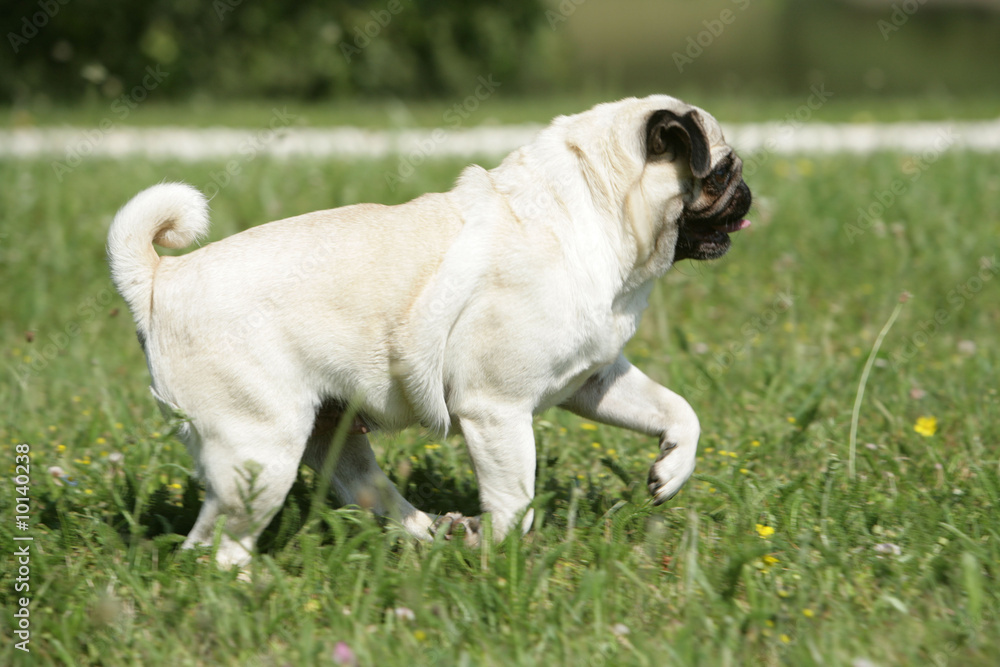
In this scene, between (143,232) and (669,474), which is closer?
(143,232)

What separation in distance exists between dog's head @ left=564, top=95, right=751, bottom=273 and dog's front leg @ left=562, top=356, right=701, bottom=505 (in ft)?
1.45

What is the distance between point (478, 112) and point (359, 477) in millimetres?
10275

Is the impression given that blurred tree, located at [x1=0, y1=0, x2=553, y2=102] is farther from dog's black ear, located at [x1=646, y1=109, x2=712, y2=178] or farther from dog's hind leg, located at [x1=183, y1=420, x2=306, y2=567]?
dog's hind leg, located at [x1=183, y1=420, x2=306, y2=567]

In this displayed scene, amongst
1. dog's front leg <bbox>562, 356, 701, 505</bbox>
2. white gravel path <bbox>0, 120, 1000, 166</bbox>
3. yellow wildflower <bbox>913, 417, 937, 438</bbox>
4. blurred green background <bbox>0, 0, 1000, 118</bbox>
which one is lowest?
blurred green background <bbox>0, 0, 1000, 118</bbox>

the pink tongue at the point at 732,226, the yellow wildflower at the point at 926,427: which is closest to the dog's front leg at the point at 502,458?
the pink tongue at the point at 732,226

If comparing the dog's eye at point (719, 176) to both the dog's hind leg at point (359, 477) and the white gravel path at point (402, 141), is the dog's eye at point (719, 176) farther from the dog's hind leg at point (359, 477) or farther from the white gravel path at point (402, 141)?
the white gravel path at point (402, 141)

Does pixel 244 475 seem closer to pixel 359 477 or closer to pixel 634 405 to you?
pixel 359 477

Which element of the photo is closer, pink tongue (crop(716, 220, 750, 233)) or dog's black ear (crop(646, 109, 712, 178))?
dog's black ear (crop(646, 109, 712, 178))

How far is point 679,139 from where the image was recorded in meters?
3.09

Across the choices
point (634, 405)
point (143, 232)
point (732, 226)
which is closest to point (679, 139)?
point (732, 226)

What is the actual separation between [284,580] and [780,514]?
1.59m

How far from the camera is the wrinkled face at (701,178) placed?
302 centimetres

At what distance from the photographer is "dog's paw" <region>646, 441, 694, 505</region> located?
3223mm

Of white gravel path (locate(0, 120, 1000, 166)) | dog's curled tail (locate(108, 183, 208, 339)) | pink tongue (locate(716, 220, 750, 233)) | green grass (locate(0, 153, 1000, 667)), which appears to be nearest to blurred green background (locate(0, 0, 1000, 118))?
white gravel path (locate(0, 120, 1000, 166))
